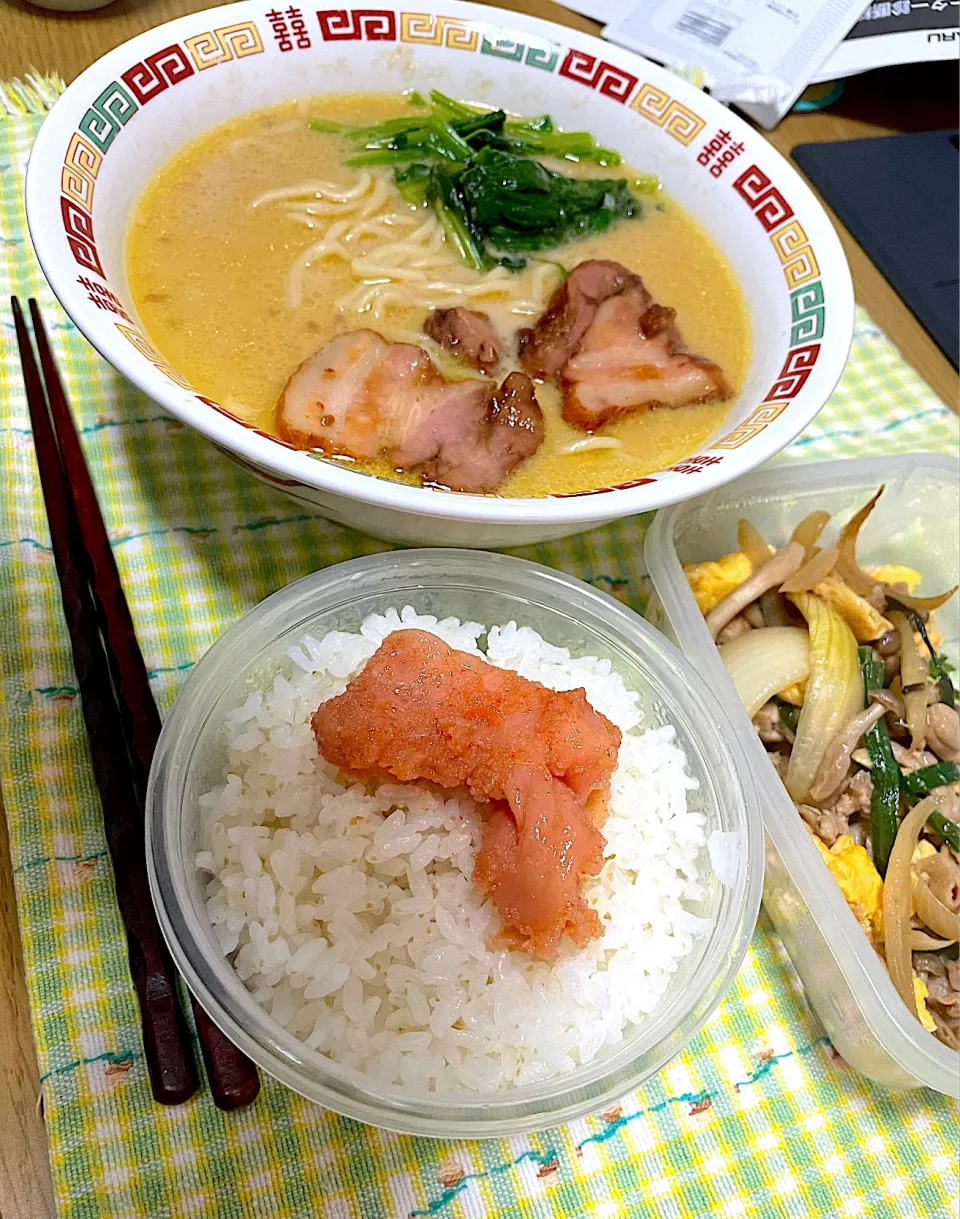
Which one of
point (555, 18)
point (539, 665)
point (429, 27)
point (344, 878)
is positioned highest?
point (555, 18)

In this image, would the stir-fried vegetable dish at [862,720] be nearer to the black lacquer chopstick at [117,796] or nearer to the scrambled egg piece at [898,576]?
the scrambled egg piece at [898,576]

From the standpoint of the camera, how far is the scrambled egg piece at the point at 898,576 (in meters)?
1.67

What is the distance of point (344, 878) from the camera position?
3.64 ft

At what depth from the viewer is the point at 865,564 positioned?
1744mm

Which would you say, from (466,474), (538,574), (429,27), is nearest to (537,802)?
(538,574)

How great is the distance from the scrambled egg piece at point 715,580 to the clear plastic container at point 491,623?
0.25m

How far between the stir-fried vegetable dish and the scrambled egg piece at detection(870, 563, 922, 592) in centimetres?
2

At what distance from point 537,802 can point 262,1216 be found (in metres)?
0.55

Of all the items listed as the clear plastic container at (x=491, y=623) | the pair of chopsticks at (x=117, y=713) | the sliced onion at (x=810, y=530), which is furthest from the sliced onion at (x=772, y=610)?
the pair of chopsticks at (x=117, y=713)

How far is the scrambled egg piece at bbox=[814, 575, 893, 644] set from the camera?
154 centimetres

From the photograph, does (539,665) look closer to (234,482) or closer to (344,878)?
(344,878)

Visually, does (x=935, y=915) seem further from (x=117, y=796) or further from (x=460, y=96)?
(x=460, y=96)

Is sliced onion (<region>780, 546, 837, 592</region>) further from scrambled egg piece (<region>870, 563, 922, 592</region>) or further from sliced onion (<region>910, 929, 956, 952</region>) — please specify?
sliced onion (<region>910, 929, 956, 952</region>)

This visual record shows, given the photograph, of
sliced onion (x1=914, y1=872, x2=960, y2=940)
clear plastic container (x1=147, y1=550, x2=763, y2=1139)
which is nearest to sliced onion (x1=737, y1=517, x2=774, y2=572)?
clear plastic container (x1=147, y1=550, x2=763, y2=1139)
